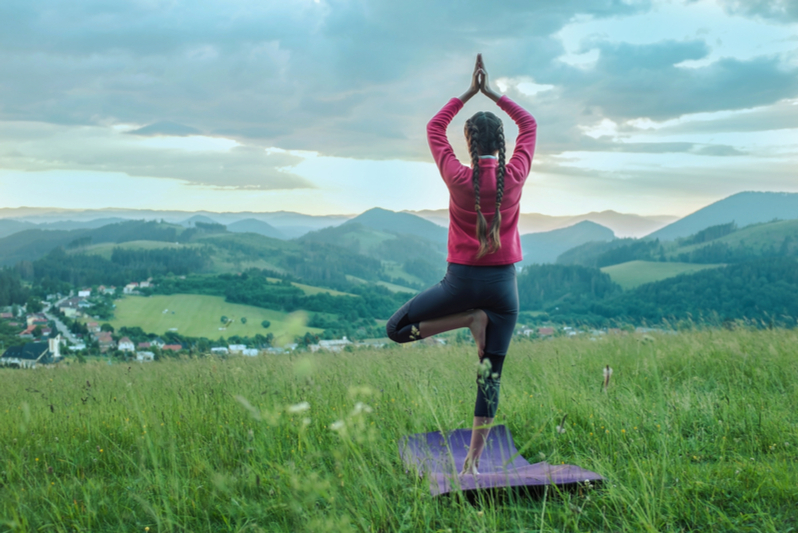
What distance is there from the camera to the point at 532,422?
4.19 metres

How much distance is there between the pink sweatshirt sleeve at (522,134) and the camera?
3.35 metres

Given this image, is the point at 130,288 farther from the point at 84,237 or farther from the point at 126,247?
the point at 84,237

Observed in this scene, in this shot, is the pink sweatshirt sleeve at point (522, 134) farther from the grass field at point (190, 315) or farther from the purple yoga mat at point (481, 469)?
the grass field at point (190, 315)

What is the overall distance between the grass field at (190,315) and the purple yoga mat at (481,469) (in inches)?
1891

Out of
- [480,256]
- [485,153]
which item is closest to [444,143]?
[485,153]

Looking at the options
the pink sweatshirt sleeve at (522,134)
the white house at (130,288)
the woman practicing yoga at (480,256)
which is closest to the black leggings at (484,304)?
the woman practicing yoga at (480,256)

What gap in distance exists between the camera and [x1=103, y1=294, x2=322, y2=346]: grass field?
54.8 metres

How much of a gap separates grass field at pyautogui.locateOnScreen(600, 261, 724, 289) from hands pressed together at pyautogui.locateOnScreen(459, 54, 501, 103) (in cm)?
9840

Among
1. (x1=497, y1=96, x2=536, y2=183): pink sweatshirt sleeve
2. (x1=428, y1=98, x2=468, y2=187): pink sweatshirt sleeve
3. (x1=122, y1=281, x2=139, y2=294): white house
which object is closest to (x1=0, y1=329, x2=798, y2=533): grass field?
(x1=428, y1=98, x2=468, y2=187): pink sweatshirt sleeve

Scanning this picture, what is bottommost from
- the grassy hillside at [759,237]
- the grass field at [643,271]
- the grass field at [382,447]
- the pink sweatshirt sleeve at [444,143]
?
the grass field at [643,271]

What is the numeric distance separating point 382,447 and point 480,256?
5.33ft

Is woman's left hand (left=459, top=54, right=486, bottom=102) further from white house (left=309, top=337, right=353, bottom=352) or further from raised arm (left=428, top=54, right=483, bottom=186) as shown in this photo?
white house (left=309, top=337, right=353, bottom=352)

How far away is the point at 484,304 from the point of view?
10.6ft

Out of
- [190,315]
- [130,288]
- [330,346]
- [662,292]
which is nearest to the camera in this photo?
[330,346]
